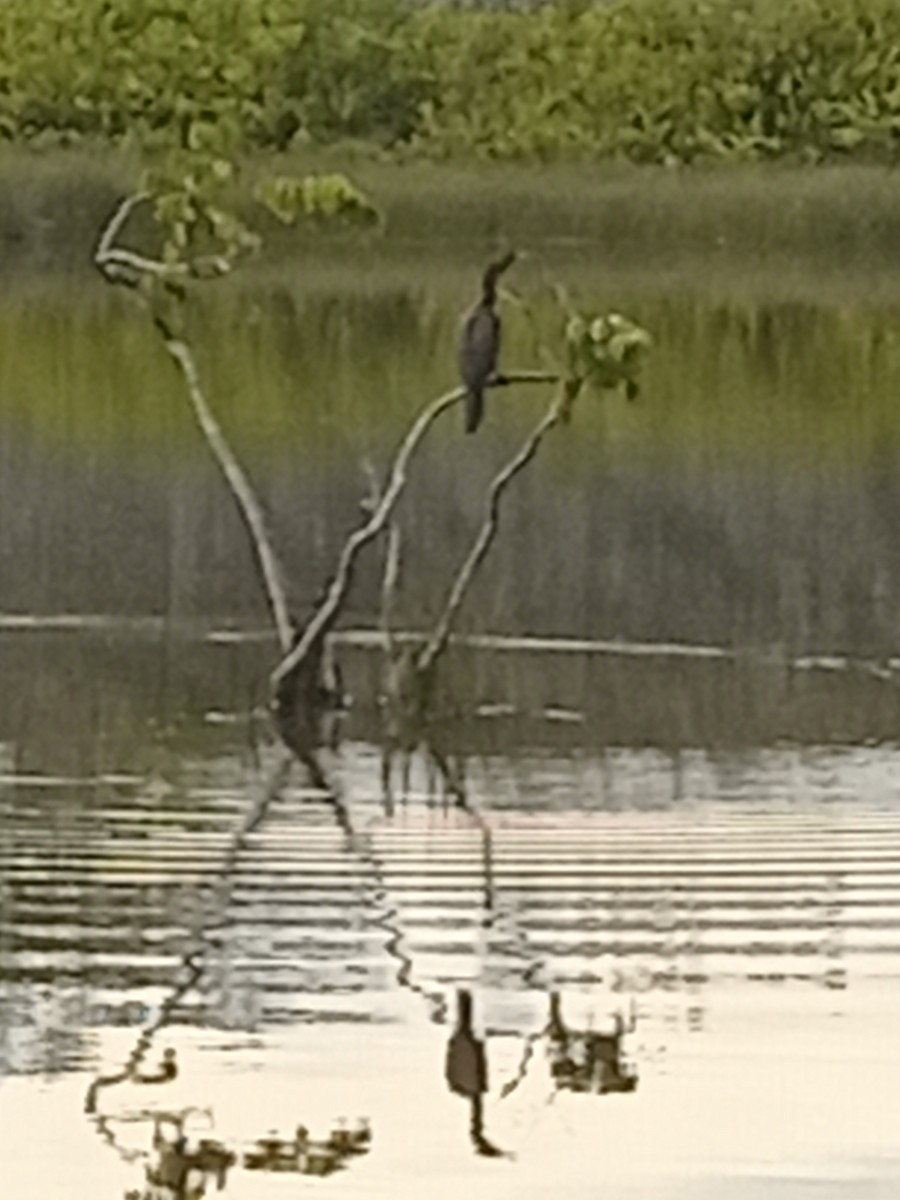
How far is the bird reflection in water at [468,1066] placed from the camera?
5.18ft

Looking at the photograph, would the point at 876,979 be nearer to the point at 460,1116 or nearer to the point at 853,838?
the point at 853,838

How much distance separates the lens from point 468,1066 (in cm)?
160

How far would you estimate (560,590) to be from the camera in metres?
1.73

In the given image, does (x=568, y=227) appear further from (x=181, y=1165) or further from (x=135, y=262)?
(x=181, y=1165)

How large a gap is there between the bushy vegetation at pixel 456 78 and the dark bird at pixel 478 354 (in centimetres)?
11

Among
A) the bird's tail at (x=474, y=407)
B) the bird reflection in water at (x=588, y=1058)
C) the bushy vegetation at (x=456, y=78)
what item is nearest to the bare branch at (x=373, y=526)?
the bird's tail at (x=474, y=407)

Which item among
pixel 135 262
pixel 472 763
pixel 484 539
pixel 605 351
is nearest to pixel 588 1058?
pixel 472 763

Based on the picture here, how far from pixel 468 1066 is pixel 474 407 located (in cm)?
43

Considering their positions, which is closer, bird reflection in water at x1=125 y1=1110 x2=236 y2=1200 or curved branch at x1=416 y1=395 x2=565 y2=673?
bird reflection in water at x1=125 y1=1110 x2=236 y2=1200

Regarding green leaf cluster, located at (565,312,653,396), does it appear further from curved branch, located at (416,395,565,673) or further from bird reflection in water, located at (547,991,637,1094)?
bird reflection in water, located at (547,991,637,1094)

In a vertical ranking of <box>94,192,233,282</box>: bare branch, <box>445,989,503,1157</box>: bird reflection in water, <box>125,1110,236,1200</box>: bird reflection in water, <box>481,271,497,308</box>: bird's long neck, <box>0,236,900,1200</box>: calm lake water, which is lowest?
<box>125,1110,236,1200</box>: bird reflection in water

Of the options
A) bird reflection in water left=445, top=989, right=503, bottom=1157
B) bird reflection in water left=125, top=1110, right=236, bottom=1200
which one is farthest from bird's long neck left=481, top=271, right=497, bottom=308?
bird reflection in water left=125, top=1110, right=236, bottom=1200

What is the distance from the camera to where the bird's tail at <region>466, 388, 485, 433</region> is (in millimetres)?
1745

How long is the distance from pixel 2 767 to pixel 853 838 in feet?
1.74
